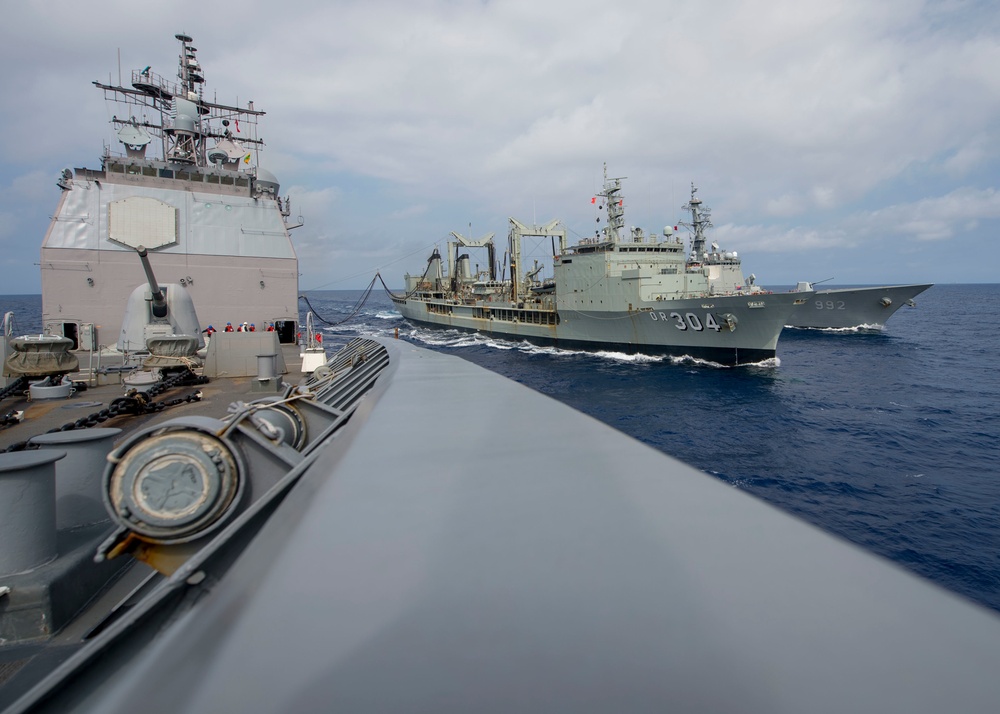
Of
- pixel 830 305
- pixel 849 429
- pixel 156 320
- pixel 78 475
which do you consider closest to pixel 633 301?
pixel 849 429

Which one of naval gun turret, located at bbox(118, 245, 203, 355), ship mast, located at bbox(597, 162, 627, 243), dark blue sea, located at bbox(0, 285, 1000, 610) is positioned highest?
ship mast, located at bbox(597, 162, 627, 243)

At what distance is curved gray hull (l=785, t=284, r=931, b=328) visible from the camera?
36.3m

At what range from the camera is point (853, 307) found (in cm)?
3753

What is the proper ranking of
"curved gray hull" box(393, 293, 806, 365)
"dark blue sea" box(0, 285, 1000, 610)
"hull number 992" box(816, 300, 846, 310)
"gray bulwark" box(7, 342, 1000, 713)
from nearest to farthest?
"gray bulwark" box(7, 342, 1000, 713) < "dark blue sea" box(0, 285, 1000, 610) < "curved gray hull" box(393, 293, 806, 365) < "hull number 992" box(816, 300, 846, 310)

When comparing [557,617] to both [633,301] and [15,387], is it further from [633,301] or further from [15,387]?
[633,301]

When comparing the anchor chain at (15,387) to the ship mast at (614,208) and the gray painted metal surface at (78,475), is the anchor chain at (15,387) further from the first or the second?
the ship mast at (614,208)

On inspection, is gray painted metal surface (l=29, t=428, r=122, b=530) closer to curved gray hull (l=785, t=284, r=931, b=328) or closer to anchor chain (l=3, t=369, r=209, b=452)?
anchor chain (l=3, t=369, r=209, b=452)

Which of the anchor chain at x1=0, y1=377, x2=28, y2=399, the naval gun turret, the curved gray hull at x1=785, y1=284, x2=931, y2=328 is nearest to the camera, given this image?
the anchor chain at x1=0, y1=377, x2=28, y2=399

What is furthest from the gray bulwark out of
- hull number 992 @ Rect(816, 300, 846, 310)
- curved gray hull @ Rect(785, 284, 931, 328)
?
hull number 992 @ Rect(816, 300, 846, 310)

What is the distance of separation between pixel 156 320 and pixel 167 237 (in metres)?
4.05

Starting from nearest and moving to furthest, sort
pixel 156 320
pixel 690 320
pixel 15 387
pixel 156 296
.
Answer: pixel 15 387, pixel 156 296, pixel 156 320, pixel 690 320

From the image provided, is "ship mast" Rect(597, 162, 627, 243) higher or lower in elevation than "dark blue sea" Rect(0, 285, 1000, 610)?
higher

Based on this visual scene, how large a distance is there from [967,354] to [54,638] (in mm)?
36242

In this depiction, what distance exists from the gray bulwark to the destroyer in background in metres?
11.3
